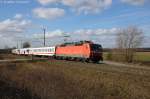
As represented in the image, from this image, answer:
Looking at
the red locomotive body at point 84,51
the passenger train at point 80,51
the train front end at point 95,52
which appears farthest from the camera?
the passenger train at point 80,51

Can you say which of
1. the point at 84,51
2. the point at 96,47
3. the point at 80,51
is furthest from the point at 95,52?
the point at 80,51

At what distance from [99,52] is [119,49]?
25584mm

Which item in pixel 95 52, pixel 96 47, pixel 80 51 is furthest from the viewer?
pixel 80 51

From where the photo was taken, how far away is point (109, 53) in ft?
202

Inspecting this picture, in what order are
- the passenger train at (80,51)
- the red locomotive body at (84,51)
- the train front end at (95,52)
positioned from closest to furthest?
the train front end at (95,52) < the red locomotive body at (84,51) < the passenger train at (80,51)

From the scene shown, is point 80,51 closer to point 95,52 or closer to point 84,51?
point 84,51

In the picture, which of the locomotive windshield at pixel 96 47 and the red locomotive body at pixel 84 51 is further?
the locomotive windshield at pixel 96 47

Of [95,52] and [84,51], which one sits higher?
[84,51]

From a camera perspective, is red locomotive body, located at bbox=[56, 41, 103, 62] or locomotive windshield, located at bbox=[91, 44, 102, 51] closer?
red locomotive body, located at bbox=[56, 41, 103, 62]

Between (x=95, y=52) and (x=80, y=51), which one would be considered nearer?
(x=95, y=52)

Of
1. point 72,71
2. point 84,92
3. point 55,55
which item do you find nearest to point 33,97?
point 84,92

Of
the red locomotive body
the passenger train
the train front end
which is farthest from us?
the passenger train

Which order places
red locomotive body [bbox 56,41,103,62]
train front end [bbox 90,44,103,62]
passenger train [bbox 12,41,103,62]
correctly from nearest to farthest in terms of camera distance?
1. train front end [bbox 90,44,103,62]
2. red locomotive body [bbox 56,41,103,62]
3. passenger train [bbox 12,41,103,62]

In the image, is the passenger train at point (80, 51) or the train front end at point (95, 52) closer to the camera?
the train front end at point (95, 52)
